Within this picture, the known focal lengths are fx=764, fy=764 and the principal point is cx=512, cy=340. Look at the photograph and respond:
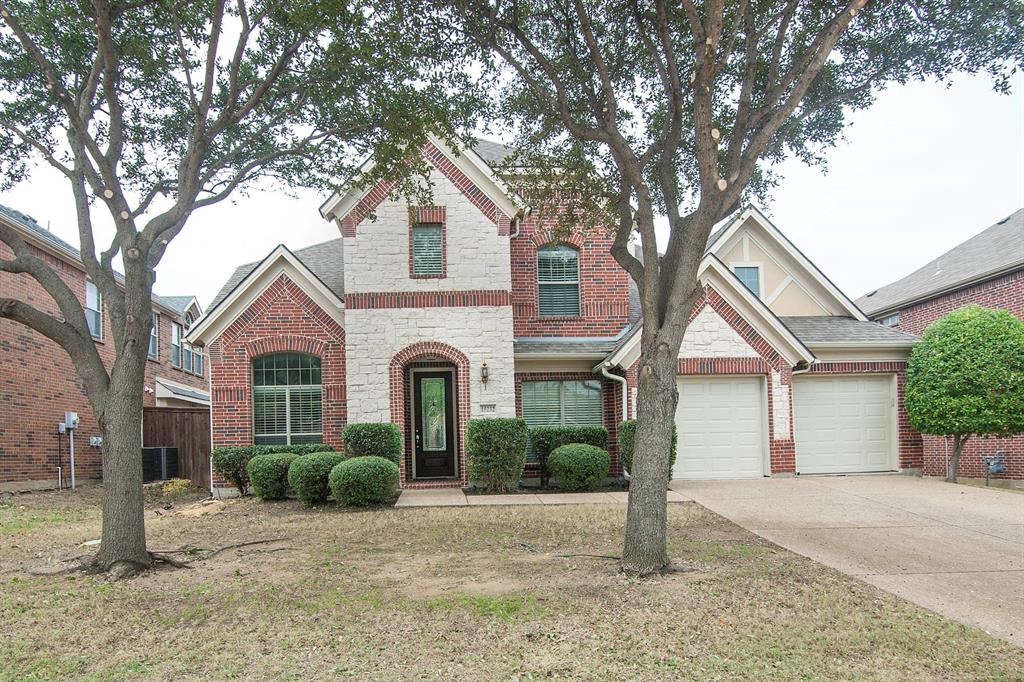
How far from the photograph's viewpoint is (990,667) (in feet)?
16.9

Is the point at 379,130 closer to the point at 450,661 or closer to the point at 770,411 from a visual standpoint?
the point at 450,661

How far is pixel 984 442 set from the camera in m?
17.1

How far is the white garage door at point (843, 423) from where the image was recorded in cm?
1641

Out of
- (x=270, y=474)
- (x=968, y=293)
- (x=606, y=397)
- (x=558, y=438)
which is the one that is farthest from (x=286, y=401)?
(x=968, y=293)

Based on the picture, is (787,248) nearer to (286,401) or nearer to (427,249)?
(427,249)

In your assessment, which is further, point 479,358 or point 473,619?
point 479,358

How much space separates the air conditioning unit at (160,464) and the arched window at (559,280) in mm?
11001

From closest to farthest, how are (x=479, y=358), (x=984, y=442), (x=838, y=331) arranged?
(x=479, y=358) → (x=838, y=331) → (x=984, y=442)

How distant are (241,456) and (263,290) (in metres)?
3.32

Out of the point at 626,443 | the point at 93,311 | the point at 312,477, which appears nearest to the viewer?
the point at 312,477

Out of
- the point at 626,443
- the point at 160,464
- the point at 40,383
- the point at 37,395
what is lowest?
the point at 160,464

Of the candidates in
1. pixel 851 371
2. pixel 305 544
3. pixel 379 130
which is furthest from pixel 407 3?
pixel 851 371

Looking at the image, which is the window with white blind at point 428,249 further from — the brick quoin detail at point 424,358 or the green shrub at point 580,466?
the green shrub at point 580,466

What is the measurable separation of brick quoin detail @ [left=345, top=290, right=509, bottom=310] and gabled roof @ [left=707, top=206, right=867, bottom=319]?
208 inches
